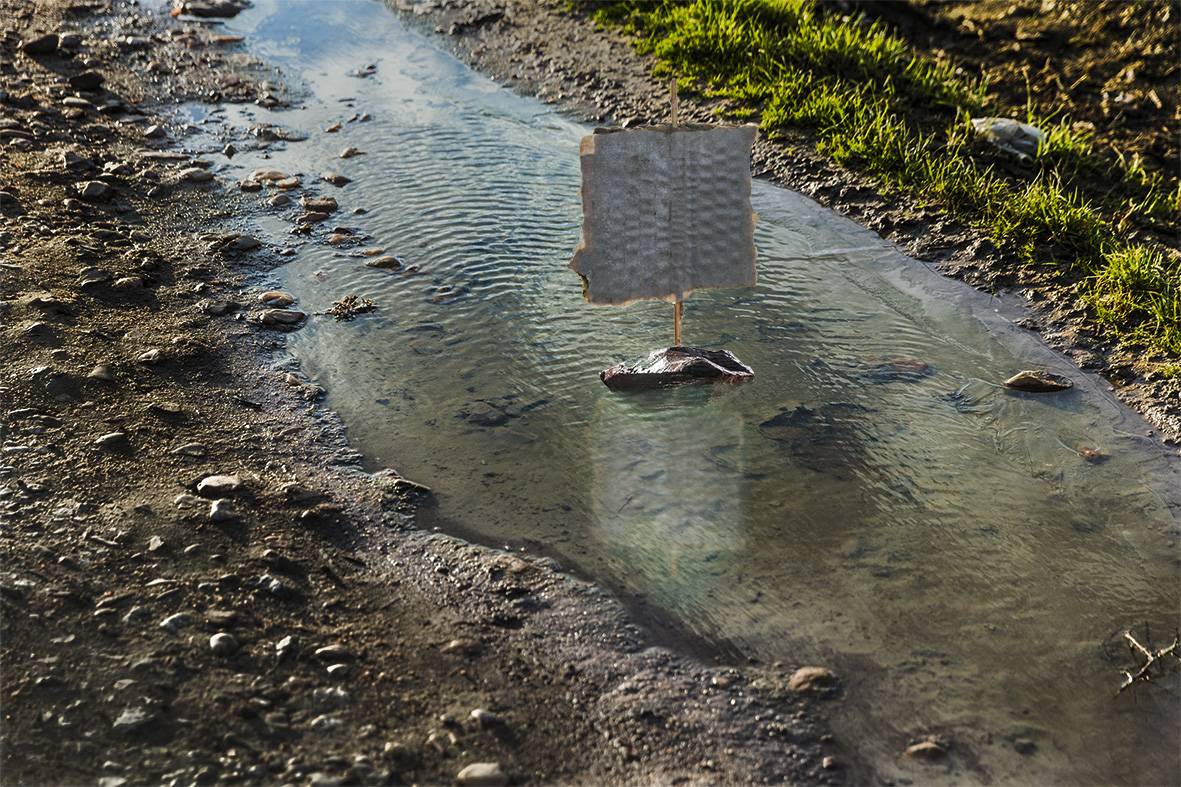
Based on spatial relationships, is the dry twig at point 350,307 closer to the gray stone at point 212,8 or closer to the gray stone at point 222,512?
the gray stone at point 222,512

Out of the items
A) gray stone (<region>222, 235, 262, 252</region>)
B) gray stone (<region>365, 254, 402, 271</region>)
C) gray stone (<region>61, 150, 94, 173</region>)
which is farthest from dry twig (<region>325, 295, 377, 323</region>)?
gray stone (<region>61, 150, 94, 173</region>)

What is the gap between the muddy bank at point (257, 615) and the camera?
1934 millimetres

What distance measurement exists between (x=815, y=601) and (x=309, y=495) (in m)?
1.62

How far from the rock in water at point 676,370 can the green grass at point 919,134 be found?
1794 mm

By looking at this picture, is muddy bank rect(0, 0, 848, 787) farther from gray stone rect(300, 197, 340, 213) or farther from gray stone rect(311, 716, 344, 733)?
gray stone rect(300, 197, 340, 213)

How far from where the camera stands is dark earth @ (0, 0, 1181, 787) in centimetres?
194

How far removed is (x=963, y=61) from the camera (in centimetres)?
638

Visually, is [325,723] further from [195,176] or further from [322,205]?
[195,176]

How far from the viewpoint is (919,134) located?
4.97 metres

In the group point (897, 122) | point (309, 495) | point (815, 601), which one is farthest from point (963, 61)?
point (309, 495)

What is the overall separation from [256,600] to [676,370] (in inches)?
66.1

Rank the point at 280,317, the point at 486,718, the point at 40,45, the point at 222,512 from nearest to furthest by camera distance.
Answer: the point at 486,718 < the point at 222,512 < the point at 280,317 < the point at 40,45

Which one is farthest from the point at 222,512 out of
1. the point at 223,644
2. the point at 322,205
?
the point at 322,205

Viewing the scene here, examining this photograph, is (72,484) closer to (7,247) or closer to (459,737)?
(459,737)
